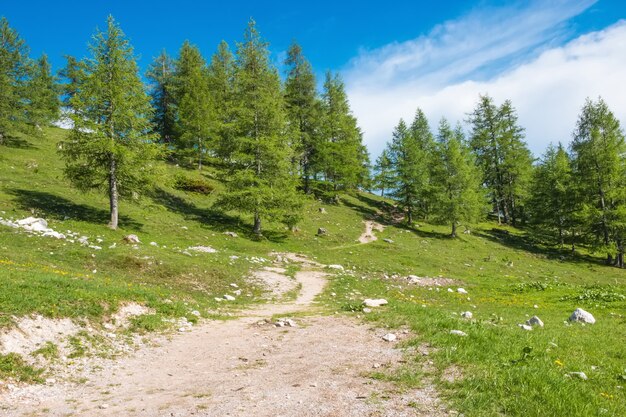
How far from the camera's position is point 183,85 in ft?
207

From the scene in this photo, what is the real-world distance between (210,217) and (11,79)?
3239 cm

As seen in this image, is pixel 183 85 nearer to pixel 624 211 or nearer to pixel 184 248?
pixel 184 248

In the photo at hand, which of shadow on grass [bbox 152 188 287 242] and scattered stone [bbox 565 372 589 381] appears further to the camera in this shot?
shadow on grass [bbox 152 188 287 242]

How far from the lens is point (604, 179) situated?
147 feet

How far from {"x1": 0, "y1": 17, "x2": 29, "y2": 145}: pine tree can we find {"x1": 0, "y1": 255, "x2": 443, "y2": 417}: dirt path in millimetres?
48265

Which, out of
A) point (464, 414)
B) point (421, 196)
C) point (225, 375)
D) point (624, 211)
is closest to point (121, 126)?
point (225, 375)

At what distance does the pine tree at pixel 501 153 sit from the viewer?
213ft

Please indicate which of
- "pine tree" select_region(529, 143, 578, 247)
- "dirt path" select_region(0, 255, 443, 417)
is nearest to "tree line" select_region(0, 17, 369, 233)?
"dirt path" select_region(0, 255, 443, 417)

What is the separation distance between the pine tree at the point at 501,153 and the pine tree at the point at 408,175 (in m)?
15.3

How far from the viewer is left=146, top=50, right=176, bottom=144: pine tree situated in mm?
65062

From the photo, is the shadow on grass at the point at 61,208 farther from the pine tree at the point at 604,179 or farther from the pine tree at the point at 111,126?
the pine tree at the point at 604,179

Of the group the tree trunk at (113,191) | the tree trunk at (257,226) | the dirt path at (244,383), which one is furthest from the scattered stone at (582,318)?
the tree trunk at (113,191)

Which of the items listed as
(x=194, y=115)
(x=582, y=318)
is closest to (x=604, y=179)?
(x=582, y=318)

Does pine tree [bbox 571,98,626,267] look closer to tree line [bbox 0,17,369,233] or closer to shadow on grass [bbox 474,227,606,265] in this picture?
shadow on grass [bbox 474,227,606,265]
